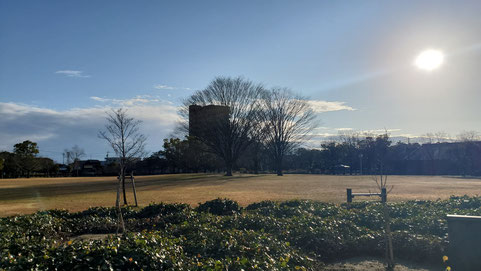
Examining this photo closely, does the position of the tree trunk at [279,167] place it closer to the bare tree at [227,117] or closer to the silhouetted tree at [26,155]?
the bare tree at [227,117]

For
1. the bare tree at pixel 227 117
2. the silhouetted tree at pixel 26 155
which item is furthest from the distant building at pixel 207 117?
the silhouetted tree at pixel 26 155

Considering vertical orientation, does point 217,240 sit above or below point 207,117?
below

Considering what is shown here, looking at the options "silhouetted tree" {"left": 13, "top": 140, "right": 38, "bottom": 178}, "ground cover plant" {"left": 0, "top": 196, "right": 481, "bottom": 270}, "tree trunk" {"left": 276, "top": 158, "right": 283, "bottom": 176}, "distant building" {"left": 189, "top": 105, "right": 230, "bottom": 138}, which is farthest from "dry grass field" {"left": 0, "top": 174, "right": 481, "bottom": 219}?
A: "silhouetted tree" {"left": 13, "top": 140, "right": 38, "bottom": 178}

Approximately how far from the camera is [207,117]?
158ft

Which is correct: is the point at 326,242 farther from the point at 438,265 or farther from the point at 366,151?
the point at 366,151

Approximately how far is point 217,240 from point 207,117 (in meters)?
42.1

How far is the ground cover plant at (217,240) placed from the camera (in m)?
4.73

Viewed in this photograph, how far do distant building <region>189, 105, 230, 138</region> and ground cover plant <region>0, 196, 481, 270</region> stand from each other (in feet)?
121

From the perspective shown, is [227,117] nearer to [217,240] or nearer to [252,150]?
[252,150]

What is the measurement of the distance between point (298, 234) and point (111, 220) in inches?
219

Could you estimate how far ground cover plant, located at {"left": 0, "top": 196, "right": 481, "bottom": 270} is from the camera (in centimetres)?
473

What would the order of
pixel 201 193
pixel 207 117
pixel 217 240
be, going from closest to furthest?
pixel 217 240 → pixel 201 193 → pixel 207 117

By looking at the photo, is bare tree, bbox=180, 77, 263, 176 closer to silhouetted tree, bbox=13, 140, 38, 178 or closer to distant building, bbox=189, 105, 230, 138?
distant building, bbox=189, 105, 230, 138

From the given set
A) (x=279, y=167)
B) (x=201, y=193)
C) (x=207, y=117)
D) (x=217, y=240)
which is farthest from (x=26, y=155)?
(x=217, y=240)
